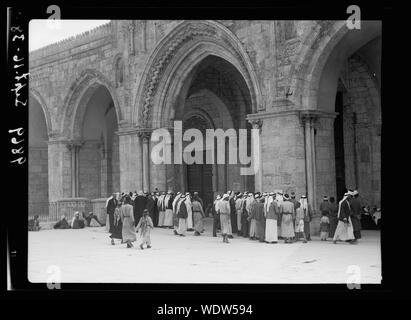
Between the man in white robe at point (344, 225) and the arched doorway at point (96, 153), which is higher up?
the arched doorway at point (96, 153)

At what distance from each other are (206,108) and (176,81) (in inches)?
164

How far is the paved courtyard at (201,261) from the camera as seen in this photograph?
31.5 ft

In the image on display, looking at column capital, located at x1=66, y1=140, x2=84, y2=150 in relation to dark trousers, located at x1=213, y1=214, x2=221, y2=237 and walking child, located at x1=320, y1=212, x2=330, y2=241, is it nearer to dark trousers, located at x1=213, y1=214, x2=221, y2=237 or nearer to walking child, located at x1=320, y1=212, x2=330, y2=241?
dark trousers, located at x1=213, y1=214, x2=221, y2=237

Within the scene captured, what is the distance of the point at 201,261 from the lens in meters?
10.7

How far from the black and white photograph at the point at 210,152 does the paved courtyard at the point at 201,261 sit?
0.14ft

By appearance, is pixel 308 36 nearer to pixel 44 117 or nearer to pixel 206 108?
pixel 206 108

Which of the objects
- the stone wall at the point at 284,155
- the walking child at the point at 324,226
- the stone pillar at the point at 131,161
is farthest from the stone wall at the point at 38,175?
the walking child at the point at 324,226

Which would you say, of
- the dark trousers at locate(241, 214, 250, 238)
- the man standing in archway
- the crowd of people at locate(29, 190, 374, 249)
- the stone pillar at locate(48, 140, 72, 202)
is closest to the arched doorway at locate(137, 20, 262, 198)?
the crowd of people at locate(29, 190, 374, 249)

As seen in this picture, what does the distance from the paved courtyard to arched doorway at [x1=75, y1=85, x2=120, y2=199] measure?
337 inches

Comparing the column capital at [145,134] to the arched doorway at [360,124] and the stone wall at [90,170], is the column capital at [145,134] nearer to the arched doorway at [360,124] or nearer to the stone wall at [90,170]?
the stone wall at [90,170]

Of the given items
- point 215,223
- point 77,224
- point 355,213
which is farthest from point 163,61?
point 355,213

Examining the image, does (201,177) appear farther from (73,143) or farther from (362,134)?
(362,134)
